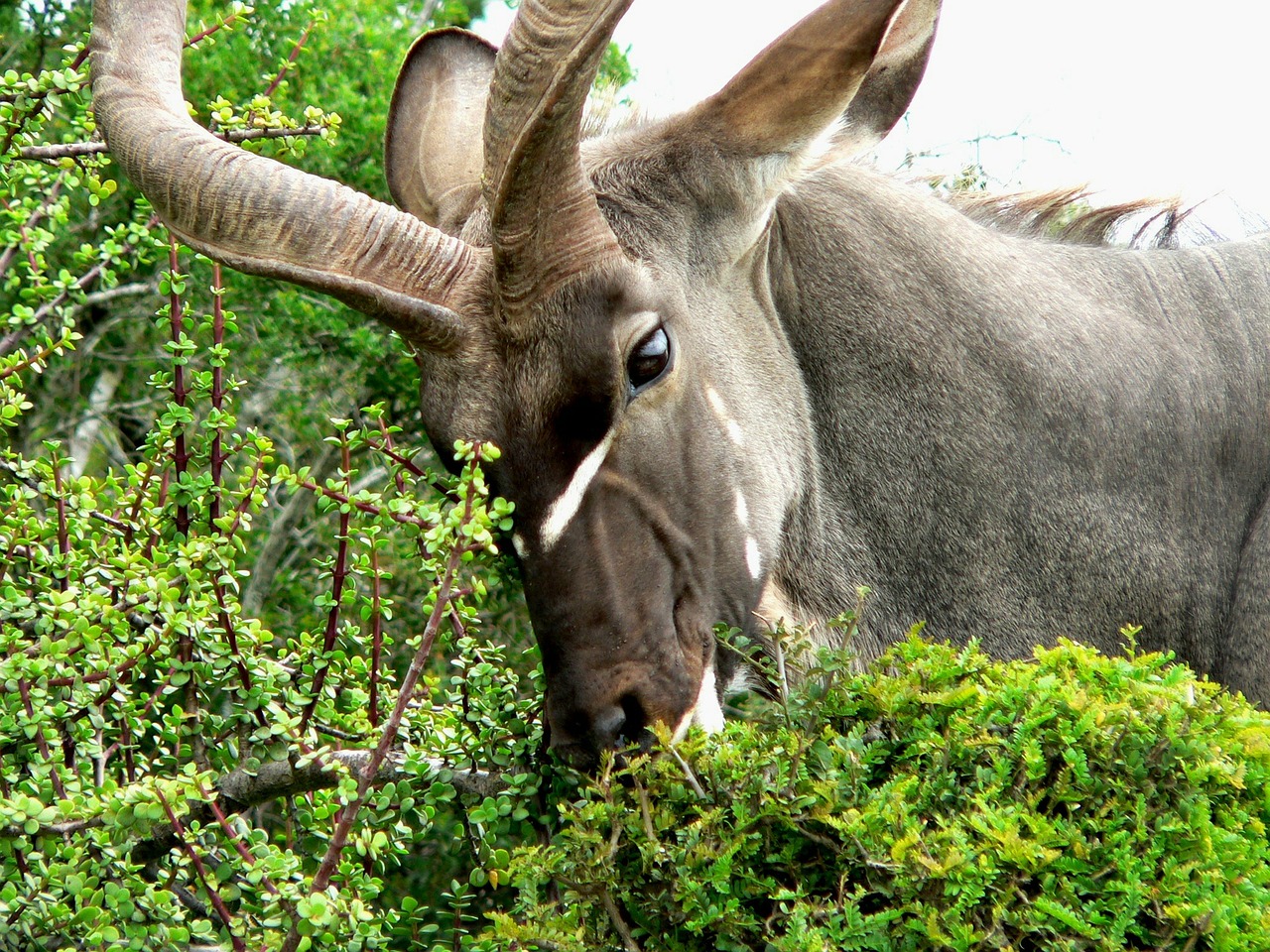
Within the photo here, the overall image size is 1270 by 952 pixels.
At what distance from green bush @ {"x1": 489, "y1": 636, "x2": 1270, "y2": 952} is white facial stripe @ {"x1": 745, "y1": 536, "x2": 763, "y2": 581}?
97 centimetres

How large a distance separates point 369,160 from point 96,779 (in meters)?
4.71

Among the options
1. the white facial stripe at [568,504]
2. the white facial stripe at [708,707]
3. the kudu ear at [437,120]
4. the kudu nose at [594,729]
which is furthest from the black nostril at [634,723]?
the kudu ear at [437,120]

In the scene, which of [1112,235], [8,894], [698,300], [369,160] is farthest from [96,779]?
[369,160]

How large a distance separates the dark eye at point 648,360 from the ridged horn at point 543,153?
0.78ft

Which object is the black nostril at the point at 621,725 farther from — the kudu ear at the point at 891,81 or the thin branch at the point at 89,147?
the thin branch at the point at 89,147

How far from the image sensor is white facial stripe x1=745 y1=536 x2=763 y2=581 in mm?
3547

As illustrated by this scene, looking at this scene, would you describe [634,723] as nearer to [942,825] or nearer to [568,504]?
[568,504]

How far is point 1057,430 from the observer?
12.9 ft

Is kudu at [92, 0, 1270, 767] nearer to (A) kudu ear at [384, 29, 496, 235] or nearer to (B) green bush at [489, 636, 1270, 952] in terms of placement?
(A) kudu ear at [384, 29, 496, 235]

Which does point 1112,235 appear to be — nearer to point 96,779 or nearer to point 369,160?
point 96,779

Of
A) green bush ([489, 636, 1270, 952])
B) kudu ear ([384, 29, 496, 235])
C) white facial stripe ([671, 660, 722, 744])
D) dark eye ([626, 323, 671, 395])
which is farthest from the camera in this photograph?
kudu ear ([384, 29, 496, 235])

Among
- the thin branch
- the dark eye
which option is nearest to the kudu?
the dark eye

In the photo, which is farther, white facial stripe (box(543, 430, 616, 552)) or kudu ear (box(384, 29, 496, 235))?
kudu ear (box(384, 29, 496, 235))

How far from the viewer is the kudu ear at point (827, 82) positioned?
10.7 feet
